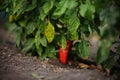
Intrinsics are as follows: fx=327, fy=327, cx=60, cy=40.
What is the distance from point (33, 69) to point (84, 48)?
0.76 m

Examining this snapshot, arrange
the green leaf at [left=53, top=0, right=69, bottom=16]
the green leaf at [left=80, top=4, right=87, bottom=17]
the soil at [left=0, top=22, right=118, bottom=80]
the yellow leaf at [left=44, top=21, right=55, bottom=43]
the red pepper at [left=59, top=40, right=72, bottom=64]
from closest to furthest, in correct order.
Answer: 1. the green leaf at [left=80, top=4, right=87, bottom=17]
2. the green leaf at [left=53, top=0, right=69, bottom=16]
3. the soil at [left=0, top=22, right=118, bottom=80]
4. the yellow leaf at [left=44, top=21, right=55, bottom=43]
5. the red pepper at [left=59, top=40, right=72, bottom=64]

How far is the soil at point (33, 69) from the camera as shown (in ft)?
13.9

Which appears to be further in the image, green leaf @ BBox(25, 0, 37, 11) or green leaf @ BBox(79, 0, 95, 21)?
green leaf @ BBox(25, 0, 37, 11)

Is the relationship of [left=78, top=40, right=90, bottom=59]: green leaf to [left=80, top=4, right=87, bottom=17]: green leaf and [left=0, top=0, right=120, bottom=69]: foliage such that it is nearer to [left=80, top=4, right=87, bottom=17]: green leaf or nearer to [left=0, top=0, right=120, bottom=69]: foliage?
[left=0, top=0, right=120, bottom=69]: foliage

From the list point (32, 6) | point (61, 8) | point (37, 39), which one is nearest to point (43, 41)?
point (37, 39)

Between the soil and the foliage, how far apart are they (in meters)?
0.14

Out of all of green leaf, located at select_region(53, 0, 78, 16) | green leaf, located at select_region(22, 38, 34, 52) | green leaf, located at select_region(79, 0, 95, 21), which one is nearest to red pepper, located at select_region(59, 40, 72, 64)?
green leaf, located at select_region(22, 38, 34, 52)

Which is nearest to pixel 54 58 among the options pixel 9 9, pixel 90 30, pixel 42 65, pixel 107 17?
pixel 42 65

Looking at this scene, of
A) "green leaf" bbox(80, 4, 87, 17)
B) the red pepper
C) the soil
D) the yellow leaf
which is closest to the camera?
"green leaf" bbox(80, 4, 87, 17)

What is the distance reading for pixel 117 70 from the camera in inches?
176

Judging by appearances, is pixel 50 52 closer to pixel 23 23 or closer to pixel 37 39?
pixel 37 39

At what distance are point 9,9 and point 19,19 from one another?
0.25 m

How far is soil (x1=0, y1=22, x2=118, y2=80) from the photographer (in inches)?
166

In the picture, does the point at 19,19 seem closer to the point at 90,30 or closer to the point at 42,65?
the point at 42,65
